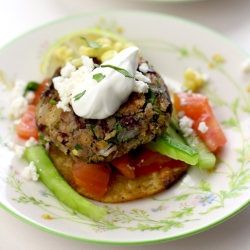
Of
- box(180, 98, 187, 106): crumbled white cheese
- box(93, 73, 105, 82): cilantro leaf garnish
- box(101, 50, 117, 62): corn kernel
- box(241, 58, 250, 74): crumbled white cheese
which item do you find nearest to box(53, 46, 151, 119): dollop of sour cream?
box(93, 73, 105, 82): cilantro leaf garnish

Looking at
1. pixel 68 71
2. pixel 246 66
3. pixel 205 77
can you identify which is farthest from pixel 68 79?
pixel 246 66

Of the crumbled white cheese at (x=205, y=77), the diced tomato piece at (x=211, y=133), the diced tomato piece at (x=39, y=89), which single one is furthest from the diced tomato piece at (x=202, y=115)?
the diced tomato piece at (x=39, y=89)

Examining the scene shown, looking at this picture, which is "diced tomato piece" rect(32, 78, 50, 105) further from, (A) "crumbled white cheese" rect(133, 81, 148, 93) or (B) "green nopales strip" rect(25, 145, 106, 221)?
(A) "crumbled white cheese" rect(133, 81, 148, 93)

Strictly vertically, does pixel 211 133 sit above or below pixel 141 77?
below

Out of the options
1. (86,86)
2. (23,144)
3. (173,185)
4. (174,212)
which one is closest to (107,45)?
(86,86)

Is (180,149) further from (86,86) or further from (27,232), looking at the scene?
(27,232)

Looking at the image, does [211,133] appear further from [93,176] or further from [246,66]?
[93,176]

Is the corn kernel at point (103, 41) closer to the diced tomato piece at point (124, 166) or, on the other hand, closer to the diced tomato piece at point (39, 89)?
the diced tomato piece at point (39, 89)
